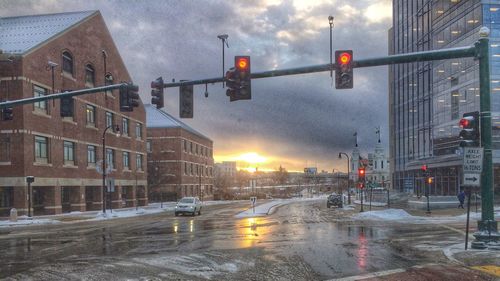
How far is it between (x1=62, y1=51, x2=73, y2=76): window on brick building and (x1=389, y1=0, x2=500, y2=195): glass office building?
34.5 metres

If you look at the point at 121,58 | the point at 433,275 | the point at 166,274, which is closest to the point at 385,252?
the point at 433,275

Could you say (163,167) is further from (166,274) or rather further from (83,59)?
(166,274)

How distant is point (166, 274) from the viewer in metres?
11.9

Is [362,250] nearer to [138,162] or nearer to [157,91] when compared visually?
[157,91]

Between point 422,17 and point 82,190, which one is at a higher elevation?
point 422,17

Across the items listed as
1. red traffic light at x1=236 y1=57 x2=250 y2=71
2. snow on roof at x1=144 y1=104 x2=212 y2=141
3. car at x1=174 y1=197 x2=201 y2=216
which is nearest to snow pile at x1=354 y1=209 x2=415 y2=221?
car at x1=174 y1=197 x2=201 y2=216

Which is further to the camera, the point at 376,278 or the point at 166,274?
the point at 166,274

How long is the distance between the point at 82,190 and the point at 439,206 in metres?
34.0

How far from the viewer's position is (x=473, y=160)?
48.6 ft

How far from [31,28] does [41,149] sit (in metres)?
12.8

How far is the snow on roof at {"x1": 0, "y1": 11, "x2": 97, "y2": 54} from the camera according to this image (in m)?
44.2

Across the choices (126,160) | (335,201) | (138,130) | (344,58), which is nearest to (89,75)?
Answer: (126,160)

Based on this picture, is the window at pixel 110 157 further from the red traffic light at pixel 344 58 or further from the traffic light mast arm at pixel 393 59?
the red traffic light at pixel 344 58

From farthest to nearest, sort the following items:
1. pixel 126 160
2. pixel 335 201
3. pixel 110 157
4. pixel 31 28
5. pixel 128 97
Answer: pixel 126 160 → pixel 110 157 → pixel 335 201 → pixel 31 28 → pixel 128 97
